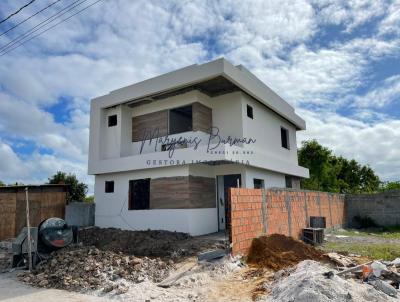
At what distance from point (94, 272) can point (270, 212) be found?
5620mm

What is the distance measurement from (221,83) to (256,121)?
255 centimetres

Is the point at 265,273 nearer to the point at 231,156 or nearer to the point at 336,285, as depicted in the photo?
the point at 336,285

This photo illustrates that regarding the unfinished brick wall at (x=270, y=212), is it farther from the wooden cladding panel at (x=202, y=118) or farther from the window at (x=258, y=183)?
the wooden cladding panel at (x=202, y=118)

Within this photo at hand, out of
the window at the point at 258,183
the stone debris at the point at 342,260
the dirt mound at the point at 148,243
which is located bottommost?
the stone debris at the point at 342,260

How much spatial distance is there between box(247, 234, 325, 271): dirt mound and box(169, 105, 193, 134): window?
6126 millimetres

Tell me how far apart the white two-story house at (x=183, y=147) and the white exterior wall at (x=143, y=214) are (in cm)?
3

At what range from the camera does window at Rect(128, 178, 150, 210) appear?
12.5 m

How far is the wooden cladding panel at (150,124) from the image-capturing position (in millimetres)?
13291

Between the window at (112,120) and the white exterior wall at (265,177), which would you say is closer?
the white exterior wall at (265,177)

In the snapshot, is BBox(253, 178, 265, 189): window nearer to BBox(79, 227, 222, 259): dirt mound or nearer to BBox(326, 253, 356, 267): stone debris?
BBox(79, 227, 222, 259): dirt mound

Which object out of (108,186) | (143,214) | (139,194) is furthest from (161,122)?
(143,214)

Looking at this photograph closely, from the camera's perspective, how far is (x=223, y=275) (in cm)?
722

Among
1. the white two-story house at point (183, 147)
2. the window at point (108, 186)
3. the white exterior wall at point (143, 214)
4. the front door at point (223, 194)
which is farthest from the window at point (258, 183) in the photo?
the window at point (108, 186)

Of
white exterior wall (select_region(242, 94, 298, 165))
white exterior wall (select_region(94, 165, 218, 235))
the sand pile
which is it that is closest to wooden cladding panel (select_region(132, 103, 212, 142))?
white exterior wall (select_region(242, 94, 298, 165))
